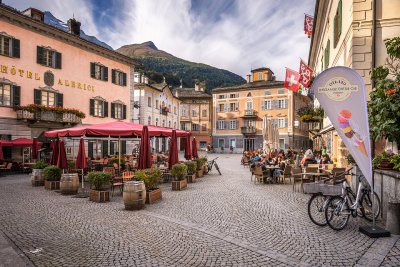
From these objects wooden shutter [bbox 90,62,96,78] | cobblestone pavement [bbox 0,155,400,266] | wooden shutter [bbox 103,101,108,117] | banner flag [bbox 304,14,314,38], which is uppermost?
banner flag [bbox 304,14,314,38]

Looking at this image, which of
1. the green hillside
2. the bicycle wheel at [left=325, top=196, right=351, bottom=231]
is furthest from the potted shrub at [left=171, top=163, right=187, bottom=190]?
the green hillside

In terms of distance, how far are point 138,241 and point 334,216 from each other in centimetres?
417

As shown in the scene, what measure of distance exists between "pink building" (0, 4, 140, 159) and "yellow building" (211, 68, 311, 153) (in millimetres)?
22240

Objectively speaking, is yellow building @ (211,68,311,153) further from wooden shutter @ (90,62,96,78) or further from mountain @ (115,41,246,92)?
mountain @ (115,41,246,92)

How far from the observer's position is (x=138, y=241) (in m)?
4.71

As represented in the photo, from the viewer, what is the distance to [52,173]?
10.1 metres

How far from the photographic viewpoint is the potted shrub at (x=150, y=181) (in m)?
7.68

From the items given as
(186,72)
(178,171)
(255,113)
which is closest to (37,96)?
(178,171)

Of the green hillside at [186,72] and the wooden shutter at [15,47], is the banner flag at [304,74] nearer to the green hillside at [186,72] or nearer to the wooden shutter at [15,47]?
the wooden shutter at [15,47]

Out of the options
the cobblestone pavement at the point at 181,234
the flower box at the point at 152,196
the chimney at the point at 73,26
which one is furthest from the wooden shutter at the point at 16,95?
the flower box at the point at 152,196

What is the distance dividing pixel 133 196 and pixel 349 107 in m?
5.74

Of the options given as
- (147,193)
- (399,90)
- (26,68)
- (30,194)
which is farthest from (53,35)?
(399,90)

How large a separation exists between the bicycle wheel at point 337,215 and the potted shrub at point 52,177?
32.4 ft

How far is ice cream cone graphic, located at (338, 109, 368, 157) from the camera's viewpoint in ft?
16.8
